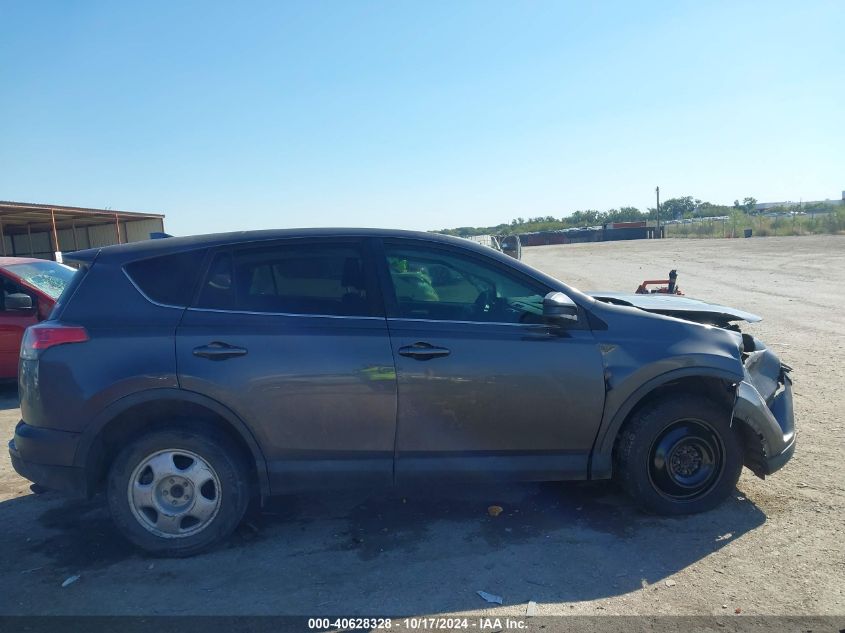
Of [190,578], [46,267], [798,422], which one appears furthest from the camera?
[46,267]

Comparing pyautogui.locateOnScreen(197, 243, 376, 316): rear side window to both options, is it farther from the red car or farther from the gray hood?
the red car

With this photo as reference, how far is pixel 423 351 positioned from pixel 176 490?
5.49ft

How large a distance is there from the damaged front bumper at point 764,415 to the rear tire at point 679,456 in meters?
0.12

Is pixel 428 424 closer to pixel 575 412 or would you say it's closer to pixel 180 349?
pixel 575 412

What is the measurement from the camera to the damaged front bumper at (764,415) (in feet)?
13.7

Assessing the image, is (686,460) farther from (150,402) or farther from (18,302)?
(18,302)

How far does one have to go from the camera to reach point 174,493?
12.7 ft

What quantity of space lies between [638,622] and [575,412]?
121 centimetres

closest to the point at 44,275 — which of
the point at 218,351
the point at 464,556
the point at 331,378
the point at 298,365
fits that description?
the point at 218,351

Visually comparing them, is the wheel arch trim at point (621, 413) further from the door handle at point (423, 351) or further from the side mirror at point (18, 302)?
the side mirror at point (18, 302)

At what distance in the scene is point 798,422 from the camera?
5.87 metres

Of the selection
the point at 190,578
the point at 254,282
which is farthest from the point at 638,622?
the point at 254,282

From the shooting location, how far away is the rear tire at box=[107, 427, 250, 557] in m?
3.80

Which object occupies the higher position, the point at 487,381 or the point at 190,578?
the point at 487,381
